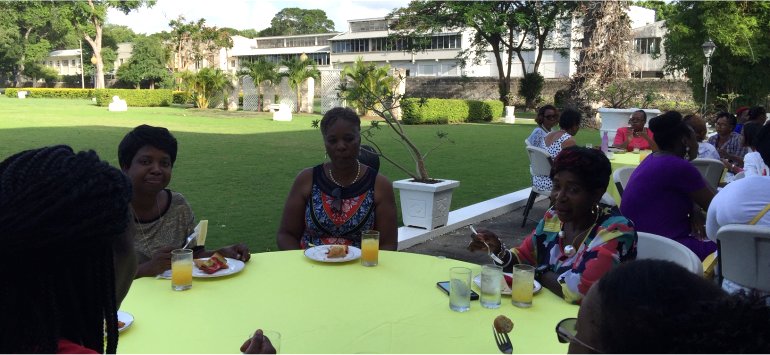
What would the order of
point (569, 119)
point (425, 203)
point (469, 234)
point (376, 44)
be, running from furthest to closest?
point (376, 44) < point (569, 119) < point (469, 234) < point (425, 203)

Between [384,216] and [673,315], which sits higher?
[673,315]

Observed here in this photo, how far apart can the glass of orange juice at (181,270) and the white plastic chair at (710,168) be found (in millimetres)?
4745

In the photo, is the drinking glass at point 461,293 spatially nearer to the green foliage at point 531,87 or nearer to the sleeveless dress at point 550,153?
the sleeveless dress at point 550,153

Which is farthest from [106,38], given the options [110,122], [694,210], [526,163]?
[694,210]

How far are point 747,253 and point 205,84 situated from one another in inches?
1248

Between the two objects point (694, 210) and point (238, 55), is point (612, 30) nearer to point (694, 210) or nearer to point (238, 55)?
point (694, 210)

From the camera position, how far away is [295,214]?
3.36 meters

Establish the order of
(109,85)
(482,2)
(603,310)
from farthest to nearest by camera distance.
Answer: (109,85)
(482,2)
(603,310)

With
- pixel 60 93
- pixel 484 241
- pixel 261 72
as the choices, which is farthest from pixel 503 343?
pixel 60 93

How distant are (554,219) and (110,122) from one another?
2075cm

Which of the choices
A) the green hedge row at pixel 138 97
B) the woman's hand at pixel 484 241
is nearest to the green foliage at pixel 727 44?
the woman's hand at pixel 484 241

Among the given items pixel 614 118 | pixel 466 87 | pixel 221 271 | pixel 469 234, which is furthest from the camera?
pixel 466 87

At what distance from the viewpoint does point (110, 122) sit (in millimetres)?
20641

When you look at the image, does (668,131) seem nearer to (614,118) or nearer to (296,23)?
(614,118)
